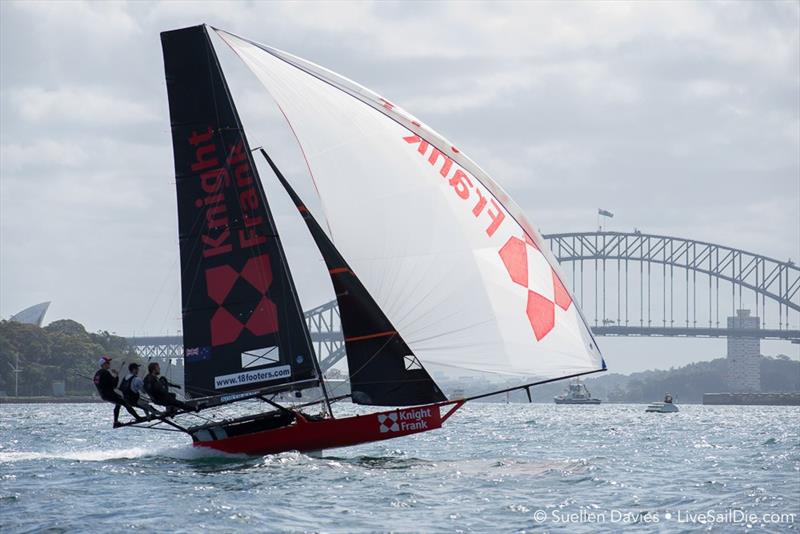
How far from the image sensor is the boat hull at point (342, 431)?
12156mm

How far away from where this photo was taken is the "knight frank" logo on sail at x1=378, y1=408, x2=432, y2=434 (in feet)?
39.9

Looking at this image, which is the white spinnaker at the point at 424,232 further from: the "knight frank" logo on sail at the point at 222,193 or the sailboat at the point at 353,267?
the "knight frank" logo on sail at the point at 222,193

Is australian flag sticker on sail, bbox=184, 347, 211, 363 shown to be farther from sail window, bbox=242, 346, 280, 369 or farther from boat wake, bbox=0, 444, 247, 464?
boat wake, bbox=0, 444, 247, 464

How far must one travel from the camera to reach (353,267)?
12438mm

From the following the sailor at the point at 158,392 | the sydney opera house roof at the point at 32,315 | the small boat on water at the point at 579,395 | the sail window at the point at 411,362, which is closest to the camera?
the sail window at the point at 411,362

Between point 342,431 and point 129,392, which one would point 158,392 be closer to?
point 129,392

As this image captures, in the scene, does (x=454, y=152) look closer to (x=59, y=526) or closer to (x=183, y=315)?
(x=183, y=315)

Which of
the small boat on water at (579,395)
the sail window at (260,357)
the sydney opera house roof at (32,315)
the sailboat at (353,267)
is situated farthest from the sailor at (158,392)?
the sydney opera house roof at (32,315)

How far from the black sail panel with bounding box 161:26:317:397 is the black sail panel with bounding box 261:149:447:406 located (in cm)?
47

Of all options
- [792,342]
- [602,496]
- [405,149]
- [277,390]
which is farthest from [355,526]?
[792,342]

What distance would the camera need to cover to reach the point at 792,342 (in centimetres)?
7919

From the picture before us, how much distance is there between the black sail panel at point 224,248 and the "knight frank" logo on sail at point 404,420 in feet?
3.04

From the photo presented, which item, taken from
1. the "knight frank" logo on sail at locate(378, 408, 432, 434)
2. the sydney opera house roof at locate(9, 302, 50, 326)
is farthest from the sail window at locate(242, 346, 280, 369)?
the sydney opera house roof at locate(9, 302, 50, 326)

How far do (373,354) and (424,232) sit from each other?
130cm
